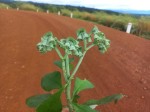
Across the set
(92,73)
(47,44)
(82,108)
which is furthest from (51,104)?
(92,73)

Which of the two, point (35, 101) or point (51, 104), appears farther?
point (35, 101)

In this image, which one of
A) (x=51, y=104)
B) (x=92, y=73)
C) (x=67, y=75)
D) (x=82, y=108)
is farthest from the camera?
(x=92, y=73)

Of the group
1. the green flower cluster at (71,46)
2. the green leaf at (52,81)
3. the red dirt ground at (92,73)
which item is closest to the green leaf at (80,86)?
the green leaf at (52,81)

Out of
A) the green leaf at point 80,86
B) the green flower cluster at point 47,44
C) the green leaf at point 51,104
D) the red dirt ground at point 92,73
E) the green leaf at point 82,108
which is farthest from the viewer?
the red dirt ground at point 92,73

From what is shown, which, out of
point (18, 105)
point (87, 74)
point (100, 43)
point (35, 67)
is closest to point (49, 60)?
point (35, 67)

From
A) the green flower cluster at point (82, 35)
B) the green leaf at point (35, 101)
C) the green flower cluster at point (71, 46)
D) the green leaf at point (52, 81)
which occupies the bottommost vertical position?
the green leaf at point (35, 101)

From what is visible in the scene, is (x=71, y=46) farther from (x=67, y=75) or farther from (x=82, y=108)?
(x=82, y=108)

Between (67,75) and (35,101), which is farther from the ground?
(67,75)

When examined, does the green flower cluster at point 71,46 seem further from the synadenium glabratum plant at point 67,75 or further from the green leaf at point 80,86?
the green leaf at point 80,86

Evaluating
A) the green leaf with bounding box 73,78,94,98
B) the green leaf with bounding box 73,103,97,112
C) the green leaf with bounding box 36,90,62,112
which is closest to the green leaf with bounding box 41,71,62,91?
the green leaf with bounding box 73,78,94,98

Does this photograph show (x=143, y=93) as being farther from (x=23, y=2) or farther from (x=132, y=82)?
(x=23, y=2)

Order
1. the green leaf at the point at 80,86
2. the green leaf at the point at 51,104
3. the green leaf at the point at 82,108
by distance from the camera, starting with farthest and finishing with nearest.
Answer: the green leaf at the point at 80,86, the green leaf at the point at 82,108, the green leaf at the point at 51,104
